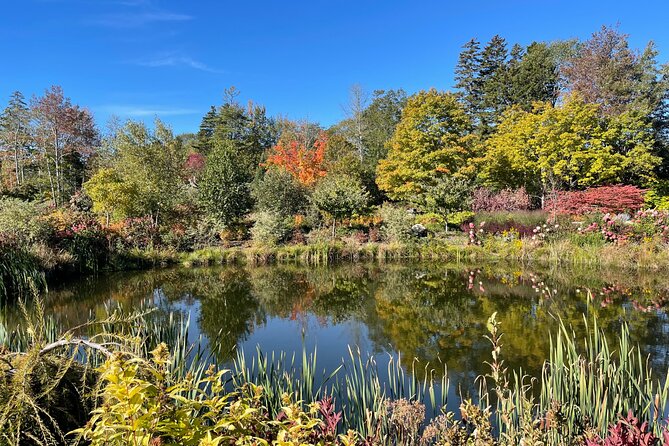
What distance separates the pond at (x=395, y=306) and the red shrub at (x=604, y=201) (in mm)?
5490

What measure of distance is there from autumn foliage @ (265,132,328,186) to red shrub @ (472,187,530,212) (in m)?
8.56

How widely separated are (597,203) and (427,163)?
7402 mm

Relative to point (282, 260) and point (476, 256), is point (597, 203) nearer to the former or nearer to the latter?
point (476, 256)

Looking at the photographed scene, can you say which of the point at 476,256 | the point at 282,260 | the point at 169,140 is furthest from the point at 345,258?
the point at 169,140

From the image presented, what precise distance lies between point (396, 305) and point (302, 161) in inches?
652

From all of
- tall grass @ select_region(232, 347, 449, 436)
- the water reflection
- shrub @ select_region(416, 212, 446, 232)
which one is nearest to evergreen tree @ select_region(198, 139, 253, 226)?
the water reflection

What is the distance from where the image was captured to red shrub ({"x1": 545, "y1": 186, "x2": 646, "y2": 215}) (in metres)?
15.5

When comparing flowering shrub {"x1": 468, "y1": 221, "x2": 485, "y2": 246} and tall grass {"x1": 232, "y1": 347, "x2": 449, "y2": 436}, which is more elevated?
flowering shrub {"x1": 468, "y1": 221, "x2": 485, "y2": 246}

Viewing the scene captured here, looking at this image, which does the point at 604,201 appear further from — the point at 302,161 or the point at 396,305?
the point at 302,161

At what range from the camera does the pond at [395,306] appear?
5.54 meters

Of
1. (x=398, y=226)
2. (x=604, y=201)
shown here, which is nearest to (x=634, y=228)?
(x=604, y=201)

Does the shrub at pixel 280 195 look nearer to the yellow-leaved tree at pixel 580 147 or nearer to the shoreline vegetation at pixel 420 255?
the shoreline vegetation at pixel 420 255

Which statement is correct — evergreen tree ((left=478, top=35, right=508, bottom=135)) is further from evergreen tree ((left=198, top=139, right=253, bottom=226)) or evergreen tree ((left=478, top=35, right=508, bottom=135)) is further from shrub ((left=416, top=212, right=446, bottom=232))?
evergreen tree ((left=198, top=139, right=253, bottom=226))

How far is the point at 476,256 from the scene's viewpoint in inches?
540
